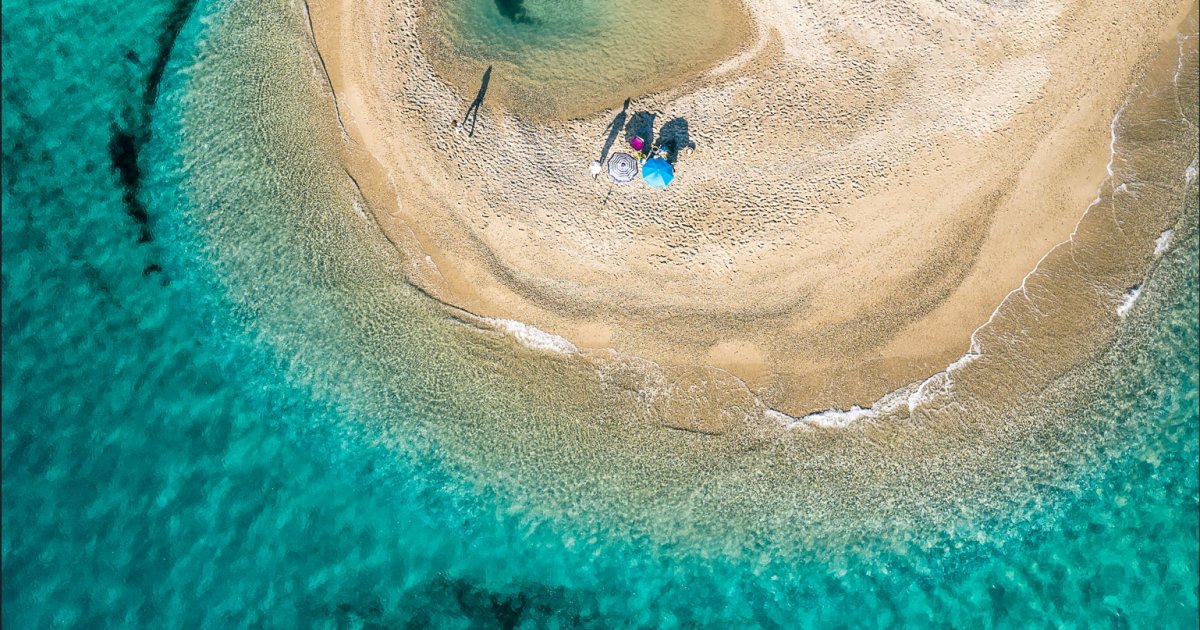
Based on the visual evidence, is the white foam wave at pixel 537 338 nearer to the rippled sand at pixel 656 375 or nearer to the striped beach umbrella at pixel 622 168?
the rippled sand at pixel 656 375

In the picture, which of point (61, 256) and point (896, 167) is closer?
point (896, 167)

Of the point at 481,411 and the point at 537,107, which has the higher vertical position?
the point at 537,107

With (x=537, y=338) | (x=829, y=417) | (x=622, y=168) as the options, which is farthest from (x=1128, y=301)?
(x=537, y=338)

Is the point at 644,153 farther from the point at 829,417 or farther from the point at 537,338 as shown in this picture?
the point at 829,417

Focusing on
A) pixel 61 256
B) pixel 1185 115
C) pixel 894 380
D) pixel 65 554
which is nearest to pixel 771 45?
pixel 894 380

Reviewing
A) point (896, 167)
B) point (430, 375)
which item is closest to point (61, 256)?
point (430, 375)

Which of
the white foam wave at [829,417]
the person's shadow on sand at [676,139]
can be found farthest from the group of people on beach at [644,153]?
the white foam wave at [829,417]

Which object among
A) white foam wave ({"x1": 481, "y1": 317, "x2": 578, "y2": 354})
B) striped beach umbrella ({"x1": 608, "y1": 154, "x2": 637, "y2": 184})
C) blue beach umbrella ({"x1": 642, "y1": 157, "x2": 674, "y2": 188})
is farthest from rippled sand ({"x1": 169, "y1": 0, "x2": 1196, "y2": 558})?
blue beach umbrella ({"x1": 642, "y1": 157, "x2": 674, "y2": 188})

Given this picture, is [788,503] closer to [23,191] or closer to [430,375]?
[430,375]

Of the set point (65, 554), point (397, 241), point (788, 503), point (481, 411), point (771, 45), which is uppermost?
point (771, 45)
